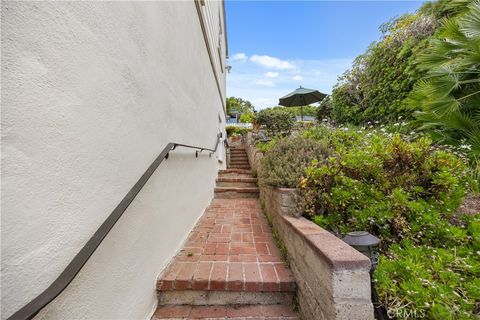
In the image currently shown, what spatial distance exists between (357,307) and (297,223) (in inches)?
30.9

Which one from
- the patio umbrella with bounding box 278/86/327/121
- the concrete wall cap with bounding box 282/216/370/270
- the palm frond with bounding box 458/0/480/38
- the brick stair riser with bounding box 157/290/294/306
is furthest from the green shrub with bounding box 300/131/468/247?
the patio umbrella with bounding box 278/86/327/121

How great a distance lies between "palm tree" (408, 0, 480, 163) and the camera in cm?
273

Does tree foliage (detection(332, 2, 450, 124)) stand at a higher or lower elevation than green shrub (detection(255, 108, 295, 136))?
A: higher

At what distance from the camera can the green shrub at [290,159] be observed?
2344 mm

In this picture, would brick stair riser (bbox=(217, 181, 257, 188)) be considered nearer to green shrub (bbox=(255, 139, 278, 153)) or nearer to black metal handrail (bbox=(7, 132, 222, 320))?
green shrub (bbox=(255, 139, 278, 153))

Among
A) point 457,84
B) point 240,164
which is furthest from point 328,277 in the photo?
point 240,164

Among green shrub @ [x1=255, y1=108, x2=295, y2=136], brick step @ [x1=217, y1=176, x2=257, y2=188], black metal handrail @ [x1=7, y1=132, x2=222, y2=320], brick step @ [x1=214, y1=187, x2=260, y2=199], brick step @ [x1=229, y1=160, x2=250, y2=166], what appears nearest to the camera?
black metal handrail @ [x1=7, y1=132, x2=222, y2=320]

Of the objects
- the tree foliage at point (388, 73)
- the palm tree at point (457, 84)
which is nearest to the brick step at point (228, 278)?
the palm tree at point (457, 84)

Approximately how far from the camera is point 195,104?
3277mm

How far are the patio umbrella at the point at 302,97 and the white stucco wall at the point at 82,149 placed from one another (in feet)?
22.1

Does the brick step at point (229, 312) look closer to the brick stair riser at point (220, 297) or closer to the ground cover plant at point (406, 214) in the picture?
the brick stair riser at point (220, 297)

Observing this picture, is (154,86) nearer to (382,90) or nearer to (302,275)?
(302,275)

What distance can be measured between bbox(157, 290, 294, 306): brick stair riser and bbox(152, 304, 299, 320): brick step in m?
0.03

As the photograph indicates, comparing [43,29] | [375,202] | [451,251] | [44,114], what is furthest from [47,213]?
[451,251]
